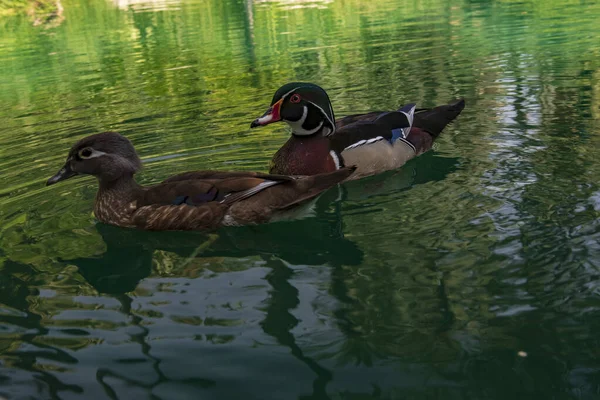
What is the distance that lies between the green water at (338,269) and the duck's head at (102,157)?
0.64m

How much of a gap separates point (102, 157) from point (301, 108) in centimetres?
260

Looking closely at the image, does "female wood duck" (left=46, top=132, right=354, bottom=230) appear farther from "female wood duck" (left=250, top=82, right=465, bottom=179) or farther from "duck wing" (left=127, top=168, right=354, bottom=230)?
"female wood duck" (left=250, top=82, right=465, bottom=179)

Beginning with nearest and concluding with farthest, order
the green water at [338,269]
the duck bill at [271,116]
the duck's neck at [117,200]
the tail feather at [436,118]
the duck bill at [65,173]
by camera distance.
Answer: the green water at [338,269]
the duck's neck at [117,200]
the duck bill at [65,173]
the duck bill at [271,116]
the tail feather at [436,118]

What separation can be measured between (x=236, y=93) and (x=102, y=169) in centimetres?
796

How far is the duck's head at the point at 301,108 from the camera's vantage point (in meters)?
8.96

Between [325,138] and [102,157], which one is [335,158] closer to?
[325,138]

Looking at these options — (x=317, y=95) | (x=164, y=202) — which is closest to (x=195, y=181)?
(x=164, y=202)

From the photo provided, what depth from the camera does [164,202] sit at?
7.50 metres

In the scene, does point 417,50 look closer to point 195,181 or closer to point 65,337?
point 195,181

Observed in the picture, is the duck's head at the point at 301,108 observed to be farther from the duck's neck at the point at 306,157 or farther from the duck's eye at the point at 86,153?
the duck's eye at the point at 86,153

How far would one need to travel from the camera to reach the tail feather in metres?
10.2

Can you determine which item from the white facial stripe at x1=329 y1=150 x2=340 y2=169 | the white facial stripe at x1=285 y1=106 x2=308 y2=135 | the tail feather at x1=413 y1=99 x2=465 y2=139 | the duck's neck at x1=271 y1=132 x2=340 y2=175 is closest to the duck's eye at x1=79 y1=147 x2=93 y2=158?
the duck's neck at x1=271 y1=132 x2=340 y2=175

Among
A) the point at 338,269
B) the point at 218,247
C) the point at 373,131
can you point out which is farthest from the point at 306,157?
the point at 338,269

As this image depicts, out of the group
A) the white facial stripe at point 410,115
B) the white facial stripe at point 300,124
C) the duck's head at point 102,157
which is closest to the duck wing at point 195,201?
the duck's head at point 102,157
